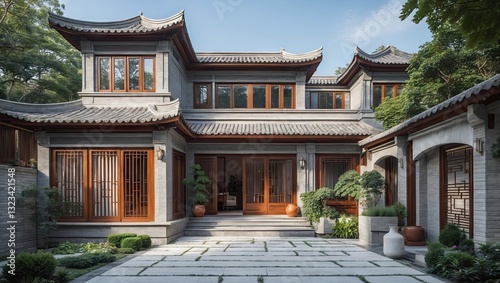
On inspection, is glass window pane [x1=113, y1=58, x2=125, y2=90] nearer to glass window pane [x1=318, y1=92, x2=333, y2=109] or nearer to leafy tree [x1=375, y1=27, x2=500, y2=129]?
glass window pane [x1=318, y1=92, x2=333, y2=109]

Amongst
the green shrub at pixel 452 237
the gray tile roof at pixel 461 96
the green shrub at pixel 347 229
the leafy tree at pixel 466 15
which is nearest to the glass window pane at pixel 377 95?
the gray tile roof at pixel 461 96

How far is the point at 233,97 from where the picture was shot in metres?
13.4

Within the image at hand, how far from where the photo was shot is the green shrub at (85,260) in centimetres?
641

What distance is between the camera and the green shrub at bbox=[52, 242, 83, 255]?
8019 millimetres

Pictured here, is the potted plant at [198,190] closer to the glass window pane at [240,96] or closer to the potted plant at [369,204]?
the glass window pane at [240,96]

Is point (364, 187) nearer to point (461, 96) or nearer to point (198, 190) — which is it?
point (461, 96)

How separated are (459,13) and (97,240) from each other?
30.9 ft

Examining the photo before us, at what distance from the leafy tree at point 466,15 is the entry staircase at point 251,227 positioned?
914 cm

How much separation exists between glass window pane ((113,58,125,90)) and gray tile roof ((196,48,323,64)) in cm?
304

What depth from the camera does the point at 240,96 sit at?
13461mm

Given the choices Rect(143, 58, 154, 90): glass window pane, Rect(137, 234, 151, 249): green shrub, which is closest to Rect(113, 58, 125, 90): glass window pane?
Rect(143, 58, 154, 90): glass window pane

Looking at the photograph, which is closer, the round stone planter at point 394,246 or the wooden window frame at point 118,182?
the round stone planter at point 394,246

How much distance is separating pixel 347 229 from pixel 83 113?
8175 millimetres

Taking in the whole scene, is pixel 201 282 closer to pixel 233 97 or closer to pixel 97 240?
pixel 97 240
